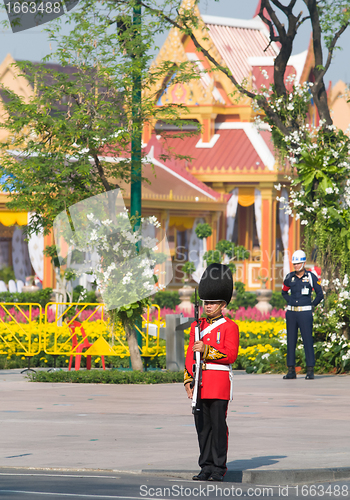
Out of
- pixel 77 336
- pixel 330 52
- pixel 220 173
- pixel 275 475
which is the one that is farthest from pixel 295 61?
pixel 275 475

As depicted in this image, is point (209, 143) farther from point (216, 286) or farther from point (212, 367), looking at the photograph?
point (212, 367)

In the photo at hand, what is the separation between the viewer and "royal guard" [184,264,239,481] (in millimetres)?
7309

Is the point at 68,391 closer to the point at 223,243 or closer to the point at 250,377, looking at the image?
the point at 250,377

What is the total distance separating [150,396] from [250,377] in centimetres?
350

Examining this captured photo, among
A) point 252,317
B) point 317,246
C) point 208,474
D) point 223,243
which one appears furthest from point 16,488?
point 223,243

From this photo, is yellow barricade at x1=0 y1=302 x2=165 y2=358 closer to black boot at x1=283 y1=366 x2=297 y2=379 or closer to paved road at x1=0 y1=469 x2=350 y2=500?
black boot at x1=283 y1=366 x2=297 y2=379

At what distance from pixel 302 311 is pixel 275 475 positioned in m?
8.26

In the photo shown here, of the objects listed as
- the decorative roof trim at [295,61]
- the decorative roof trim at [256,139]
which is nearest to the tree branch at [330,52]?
the decorative roof trim at [256,139]

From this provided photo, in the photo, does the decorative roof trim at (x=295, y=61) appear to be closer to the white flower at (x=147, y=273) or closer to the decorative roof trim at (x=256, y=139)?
the decorative roof trim at (x=256, y=139)

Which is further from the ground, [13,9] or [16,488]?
[13,9]

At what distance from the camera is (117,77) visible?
1616cm

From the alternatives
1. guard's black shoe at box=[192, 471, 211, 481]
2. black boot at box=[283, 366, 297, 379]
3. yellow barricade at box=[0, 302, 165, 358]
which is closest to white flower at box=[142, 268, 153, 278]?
yellow barricade at box=[0, 302, 165, 358]

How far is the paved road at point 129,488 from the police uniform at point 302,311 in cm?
808

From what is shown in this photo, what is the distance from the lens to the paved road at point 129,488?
657 cm
